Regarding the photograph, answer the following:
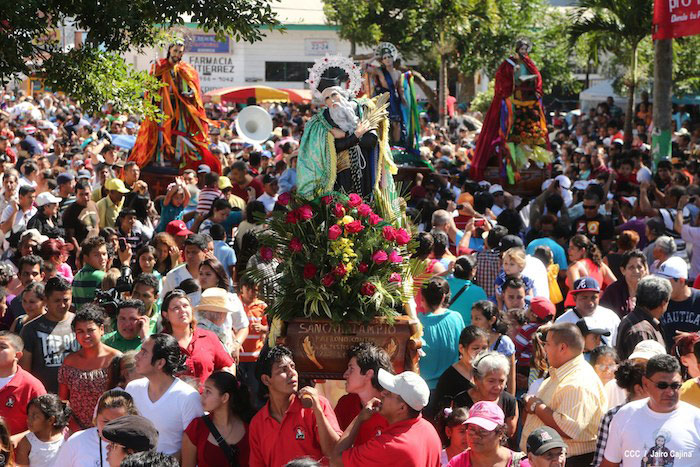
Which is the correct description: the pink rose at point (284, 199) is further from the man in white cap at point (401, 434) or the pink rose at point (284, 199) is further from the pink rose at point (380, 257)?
the man in white cap at point (401, 434)

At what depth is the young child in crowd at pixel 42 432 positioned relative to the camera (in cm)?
676

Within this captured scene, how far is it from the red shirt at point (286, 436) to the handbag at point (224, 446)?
218 mm

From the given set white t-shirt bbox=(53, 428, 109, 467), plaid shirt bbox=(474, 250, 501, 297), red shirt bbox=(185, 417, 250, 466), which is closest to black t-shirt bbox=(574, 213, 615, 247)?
plaid shirt bbox=(474, 250, 501, 297)

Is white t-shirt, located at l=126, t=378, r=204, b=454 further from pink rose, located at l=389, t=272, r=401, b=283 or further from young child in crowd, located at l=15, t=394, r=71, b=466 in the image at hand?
pink rose, located at l=389, t=272, r=401, b=283

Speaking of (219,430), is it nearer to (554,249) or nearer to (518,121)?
(554,249)

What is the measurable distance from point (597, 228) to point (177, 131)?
24.0 ft

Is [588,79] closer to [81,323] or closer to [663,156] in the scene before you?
[663,156]

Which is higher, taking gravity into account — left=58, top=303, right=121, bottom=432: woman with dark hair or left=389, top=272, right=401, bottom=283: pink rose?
left=389, top=272, right=401, bottom=283: pink rose

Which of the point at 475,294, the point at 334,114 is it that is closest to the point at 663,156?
the point at 475,294

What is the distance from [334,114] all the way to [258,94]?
32398 millimetres

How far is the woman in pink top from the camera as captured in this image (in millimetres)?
5855

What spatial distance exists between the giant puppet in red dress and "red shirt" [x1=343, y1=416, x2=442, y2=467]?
41.0 ft

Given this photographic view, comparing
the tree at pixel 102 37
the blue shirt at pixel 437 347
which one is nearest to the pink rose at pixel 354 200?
the blue shirt at pixel 437 347

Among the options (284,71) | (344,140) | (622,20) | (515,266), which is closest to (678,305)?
(515,266)
